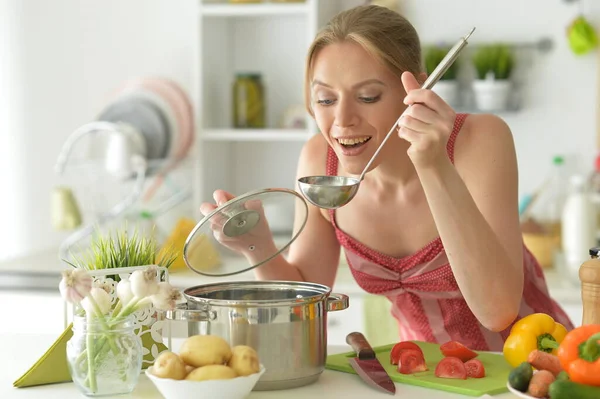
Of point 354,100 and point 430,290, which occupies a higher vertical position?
point 354,100

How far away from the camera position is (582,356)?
1.10 metres

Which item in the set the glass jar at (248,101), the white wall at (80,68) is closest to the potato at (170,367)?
the glass jar at (248,101)

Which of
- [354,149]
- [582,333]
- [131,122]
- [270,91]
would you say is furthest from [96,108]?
[582,333]

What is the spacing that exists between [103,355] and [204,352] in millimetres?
136

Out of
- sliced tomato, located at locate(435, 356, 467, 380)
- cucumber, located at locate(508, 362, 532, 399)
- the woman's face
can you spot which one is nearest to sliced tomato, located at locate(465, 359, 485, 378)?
sliced tomato, located at locate(435, 356, 467, 380)

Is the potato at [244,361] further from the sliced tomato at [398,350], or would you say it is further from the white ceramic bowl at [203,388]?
Answer: the sliced tomato at [398,350]

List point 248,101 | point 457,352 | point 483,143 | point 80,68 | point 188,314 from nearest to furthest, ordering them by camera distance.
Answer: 1. point 188,314
2. point 457,352
3. point 483,143
4. point 248,101
5. point 80,68

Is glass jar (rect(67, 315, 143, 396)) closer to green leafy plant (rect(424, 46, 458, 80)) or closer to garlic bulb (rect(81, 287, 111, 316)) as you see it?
garlic bulb (rect(81, 287, 111, 316))

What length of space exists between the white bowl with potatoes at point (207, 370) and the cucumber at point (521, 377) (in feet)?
1.04

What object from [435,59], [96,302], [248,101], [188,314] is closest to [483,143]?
[188,314]

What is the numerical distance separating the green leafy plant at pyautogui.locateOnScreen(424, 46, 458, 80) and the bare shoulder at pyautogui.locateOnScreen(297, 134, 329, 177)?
1205 mm

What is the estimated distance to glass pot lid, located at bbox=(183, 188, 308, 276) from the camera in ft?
4.23

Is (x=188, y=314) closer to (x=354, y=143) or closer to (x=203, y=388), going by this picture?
(x=203, y=388)

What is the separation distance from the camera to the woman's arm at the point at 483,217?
1.34 metres
